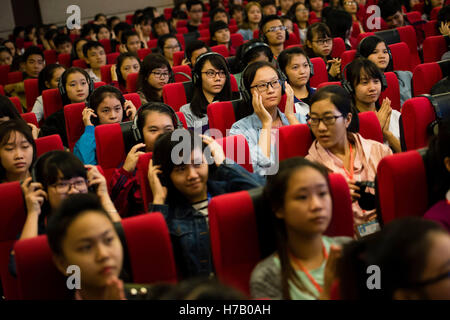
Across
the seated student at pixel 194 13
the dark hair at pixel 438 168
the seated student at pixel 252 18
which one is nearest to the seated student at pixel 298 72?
the dark hair at pixel 438 168

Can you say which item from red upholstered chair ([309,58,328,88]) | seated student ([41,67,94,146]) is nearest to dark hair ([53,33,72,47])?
seated student ([41,67,94,146])

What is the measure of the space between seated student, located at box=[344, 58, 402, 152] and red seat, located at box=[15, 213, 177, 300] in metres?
1.03

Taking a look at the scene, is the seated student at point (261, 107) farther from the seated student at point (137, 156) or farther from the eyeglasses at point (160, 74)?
the eyeglasses at point (160, 74)

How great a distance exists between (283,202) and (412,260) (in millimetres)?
297

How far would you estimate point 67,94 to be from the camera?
2.43 metres

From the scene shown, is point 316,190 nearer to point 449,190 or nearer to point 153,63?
point 449,190

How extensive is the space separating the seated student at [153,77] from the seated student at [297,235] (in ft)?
5.07

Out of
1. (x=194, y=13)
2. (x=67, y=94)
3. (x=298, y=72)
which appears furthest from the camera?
(x=194, y=13)

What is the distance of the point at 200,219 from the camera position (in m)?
1.20

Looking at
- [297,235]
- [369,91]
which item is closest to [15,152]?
[297,235]

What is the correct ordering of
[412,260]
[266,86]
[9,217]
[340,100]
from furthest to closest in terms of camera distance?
[266,86] < [340,100] < [9,217] < [412,260]

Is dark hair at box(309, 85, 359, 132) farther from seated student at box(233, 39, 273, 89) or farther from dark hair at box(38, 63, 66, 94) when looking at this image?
dark hair at box(38, 63, 66, 94)

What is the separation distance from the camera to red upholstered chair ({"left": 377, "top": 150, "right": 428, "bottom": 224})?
1120 millimetres

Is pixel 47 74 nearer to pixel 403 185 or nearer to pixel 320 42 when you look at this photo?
pixel 320 42
